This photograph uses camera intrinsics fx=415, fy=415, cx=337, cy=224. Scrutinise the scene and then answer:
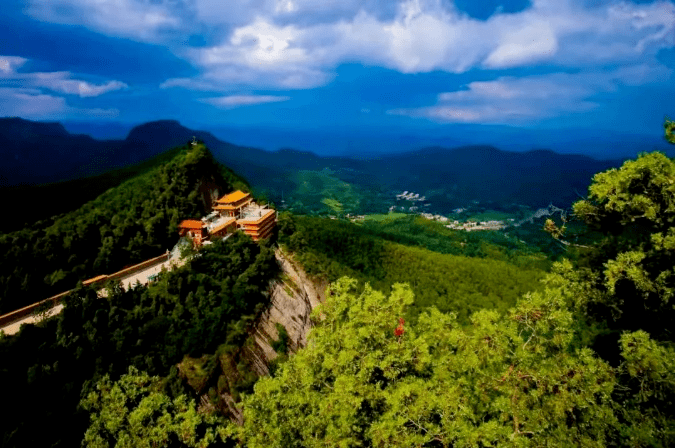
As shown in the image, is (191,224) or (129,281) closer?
(129,281)

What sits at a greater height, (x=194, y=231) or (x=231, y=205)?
(x=231, y=205)

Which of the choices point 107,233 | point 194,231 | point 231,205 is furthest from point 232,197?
point 107,233

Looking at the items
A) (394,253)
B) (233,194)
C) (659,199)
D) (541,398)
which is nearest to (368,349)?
(541,398)

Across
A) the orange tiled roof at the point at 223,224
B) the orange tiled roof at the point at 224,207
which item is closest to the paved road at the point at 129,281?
the orange tiled roof at the point at 223,224

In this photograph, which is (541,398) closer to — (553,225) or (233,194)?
(553,225)

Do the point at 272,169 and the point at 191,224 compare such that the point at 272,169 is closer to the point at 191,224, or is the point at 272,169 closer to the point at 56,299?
the point at 191,224

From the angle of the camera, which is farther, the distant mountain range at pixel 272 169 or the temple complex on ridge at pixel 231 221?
the distant mountain range at pixel 272 169

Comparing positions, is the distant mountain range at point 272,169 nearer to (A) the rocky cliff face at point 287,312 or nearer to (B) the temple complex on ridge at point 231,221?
(B) the temple complex on ridge at point 231,221
